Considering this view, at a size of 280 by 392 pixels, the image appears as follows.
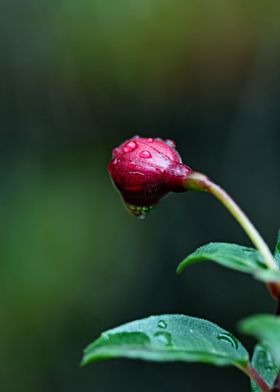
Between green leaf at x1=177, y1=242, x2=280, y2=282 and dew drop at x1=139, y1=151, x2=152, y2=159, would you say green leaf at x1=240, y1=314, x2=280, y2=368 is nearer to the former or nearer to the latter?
green leaf at x1=177, y1=242, x2=280, y2=282

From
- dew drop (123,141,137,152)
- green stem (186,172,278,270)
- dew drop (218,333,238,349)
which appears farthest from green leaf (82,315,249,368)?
dew drop (123,141,137,152)

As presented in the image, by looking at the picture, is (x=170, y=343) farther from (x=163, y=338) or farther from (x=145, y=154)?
(x=145, y=154)

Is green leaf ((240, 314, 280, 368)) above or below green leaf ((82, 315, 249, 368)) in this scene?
above

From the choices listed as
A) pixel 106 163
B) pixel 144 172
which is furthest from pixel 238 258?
pixel 106 163

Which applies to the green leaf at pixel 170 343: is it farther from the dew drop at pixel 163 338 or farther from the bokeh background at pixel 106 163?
the bokeh background at pixel 106 163

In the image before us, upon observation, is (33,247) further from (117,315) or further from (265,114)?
(265,114)

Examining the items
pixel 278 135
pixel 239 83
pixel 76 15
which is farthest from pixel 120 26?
pixel 278 135
